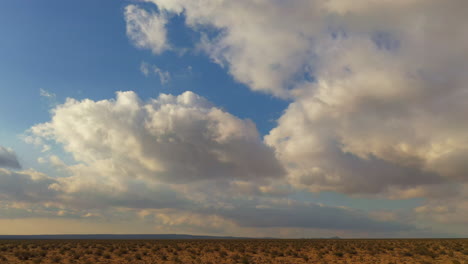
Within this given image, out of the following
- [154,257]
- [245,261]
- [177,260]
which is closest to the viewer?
[245,261]

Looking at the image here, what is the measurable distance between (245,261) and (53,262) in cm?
2015

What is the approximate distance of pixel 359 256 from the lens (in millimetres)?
37688

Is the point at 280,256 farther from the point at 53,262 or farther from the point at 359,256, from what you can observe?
the point at 53,262

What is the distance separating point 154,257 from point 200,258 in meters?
5.69

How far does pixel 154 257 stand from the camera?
38.4 m

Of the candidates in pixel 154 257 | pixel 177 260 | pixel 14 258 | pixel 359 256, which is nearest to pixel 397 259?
pixel 359 256

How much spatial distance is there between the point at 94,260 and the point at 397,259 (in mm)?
32710

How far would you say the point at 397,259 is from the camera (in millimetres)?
34750

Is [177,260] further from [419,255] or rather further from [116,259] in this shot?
[419,255]

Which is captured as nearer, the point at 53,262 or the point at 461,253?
the point at 53,262

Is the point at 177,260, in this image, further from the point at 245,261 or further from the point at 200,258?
the point at 245,261

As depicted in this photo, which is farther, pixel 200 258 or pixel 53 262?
pixel 200 258

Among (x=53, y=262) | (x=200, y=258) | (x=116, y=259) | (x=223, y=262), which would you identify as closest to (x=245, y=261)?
(x=223, y=262)

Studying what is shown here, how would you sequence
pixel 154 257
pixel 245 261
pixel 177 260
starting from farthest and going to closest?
pixel 154 257, pixel 177 260, pixel 245 261
